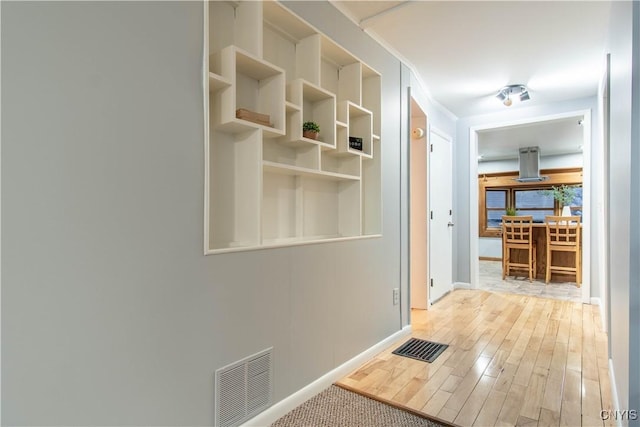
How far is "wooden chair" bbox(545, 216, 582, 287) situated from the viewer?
4953 millimetres

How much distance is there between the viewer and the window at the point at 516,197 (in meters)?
7.51

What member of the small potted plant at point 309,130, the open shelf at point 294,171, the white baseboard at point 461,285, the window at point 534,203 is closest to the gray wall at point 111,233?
the open shelf at point 294,171

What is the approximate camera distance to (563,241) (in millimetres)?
5121

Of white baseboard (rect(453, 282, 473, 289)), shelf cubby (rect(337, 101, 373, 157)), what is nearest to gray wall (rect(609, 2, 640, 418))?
shelf cubby (rect(337, 101, 373, 157))

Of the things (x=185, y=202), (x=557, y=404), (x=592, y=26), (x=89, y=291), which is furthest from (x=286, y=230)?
(x=592, y=26)

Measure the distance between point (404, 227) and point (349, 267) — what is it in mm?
919

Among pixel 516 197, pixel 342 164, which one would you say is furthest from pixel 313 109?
pixel 516 197

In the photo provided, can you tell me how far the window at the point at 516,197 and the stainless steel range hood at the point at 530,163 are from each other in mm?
596

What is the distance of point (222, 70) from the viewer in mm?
1547

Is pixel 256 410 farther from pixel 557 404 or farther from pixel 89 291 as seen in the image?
pixel 557 404

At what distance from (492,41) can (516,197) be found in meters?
6.64

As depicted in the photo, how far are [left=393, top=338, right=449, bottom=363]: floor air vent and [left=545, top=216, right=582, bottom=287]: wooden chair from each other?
11.5 ft

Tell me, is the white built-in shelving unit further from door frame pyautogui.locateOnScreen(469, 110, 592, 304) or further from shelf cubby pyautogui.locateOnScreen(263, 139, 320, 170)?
door frame pyautogui.locateOnScreen(469, 110, 592, 304)

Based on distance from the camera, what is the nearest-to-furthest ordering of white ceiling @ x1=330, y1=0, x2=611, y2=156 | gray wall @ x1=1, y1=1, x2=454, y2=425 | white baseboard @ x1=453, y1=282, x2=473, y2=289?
gray wall @ x1=1, y1=1, x2=454, y2=425 → white ceiling @ x1=330, y1=0, x2=611, y2=156 → white baseboard @ x1=453, y1=282, x2=473, y2=289
